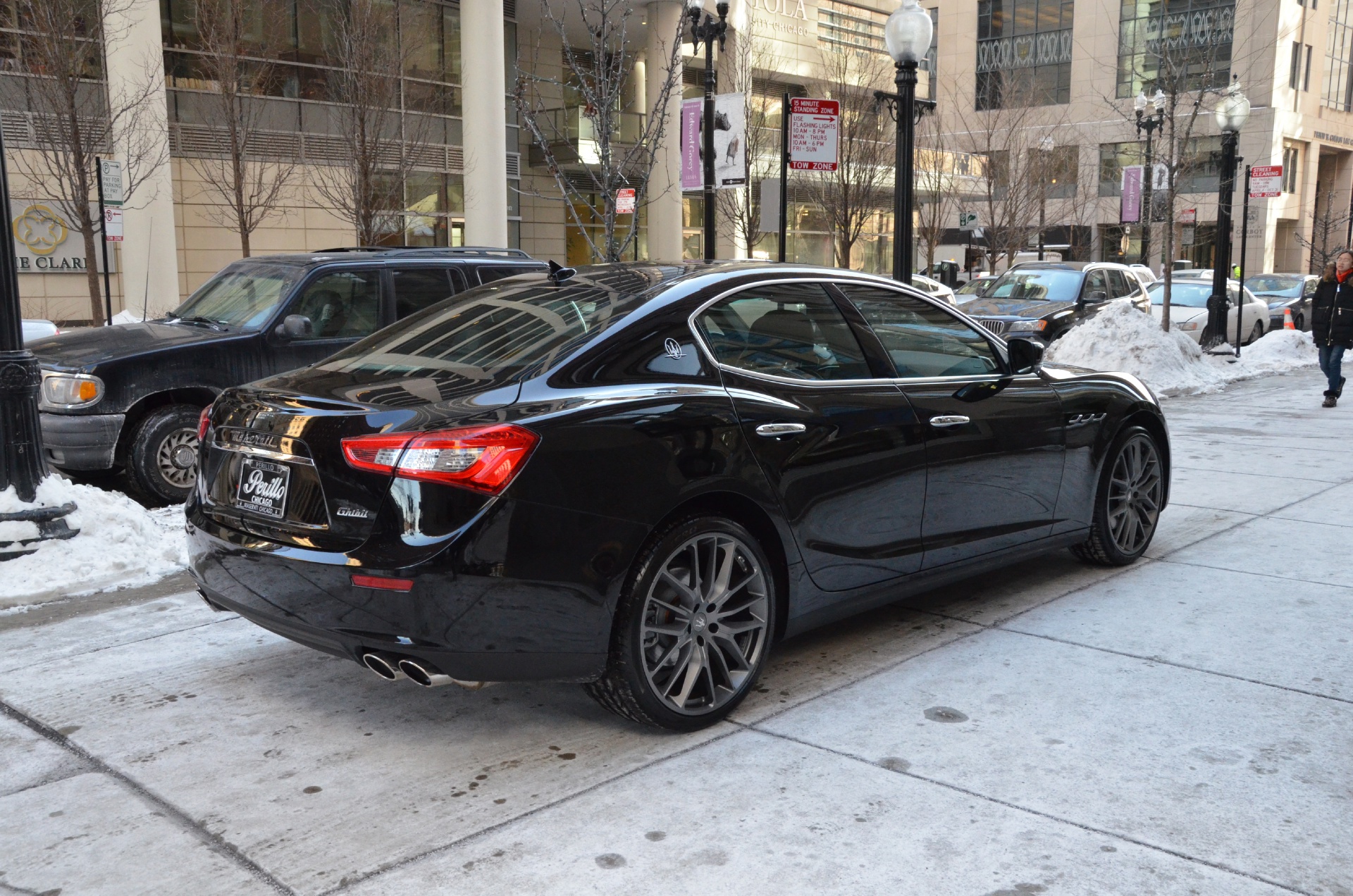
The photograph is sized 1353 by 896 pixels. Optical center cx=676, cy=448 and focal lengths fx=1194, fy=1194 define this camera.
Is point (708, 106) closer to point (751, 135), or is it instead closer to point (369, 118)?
point (369, 118)

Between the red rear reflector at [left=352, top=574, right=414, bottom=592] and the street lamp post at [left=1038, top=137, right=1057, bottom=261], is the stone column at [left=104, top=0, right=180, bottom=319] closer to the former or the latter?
the red rear reflector at [left=352, top=574, right=414, bottom=592]

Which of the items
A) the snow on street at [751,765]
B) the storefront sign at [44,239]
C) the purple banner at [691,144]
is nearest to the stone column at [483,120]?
the storefront sign at [44,239]

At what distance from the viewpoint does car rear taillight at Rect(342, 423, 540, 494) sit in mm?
3764

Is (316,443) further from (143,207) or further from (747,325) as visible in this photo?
(143,207)

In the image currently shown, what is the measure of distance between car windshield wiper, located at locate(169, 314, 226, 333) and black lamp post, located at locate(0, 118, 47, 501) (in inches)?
87.4

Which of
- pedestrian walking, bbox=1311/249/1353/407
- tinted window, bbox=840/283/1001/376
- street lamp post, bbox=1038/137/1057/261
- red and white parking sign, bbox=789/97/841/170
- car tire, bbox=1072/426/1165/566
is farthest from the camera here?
street lamp post, bbox=1038/137/1057/261

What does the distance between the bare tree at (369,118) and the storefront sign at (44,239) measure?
530 centimetres

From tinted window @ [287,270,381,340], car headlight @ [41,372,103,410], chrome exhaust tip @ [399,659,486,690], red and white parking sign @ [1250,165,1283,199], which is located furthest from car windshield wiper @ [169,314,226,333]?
red and white parking sign @ [1250,165,1283,199]

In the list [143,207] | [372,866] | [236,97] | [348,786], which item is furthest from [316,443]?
[236,97]

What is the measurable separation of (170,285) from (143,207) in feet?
5.47

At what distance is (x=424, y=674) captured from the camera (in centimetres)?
381

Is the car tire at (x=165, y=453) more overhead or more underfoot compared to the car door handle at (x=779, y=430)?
more underfoot

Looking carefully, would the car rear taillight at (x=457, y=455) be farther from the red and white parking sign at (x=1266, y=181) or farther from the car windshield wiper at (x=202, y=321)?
the red and white parking sign at (x=1266, y=181)

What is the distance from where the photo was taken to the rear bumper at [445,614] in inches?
148
